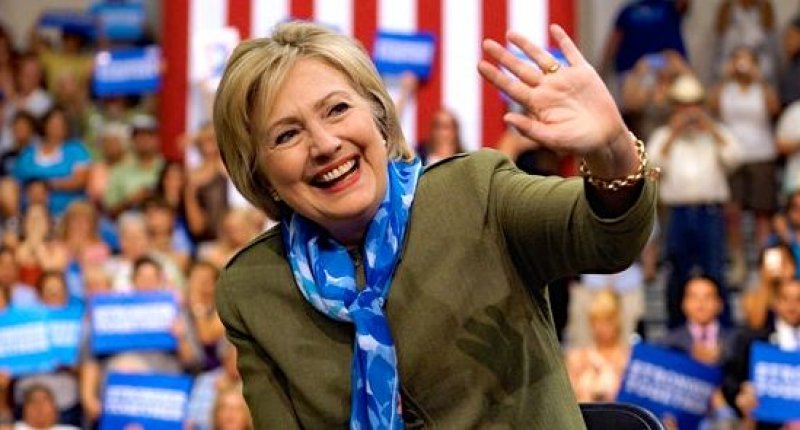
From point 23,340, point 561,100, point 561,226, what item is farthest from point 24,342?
point 561,100

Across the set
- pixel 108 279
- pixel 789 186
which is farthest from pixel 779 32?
pixel 108 279

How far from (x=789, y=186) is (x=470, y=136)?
166 centimetres

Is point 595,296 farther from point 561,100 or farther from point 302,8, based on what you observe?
point 561,100

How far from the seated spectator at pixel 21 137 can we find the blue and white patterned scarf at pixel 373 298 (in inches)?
282

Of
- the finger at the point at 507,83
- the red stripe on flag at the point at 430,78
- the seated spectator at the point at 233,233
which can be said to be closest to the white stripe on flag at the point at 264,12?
the red stripe on flag at the point at 430,78

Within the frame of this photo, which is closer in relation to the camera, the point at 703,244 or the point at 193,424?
the point at 193,424

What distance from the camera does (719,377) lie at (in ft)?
19.4

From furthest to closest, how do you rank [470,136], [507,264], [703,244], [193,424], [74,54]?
[74,54] → [470,136] → [703,244] → [193,424] → [507,264]

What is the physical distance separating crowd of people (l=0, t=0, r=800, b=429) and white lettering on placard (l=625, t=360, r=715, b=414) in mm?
97

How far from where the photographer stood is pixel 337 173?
2166 millimetres

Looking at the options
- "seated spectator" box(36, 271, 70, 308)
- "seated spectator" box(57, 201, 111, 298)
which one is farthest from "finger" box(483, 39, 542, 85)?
"seated spectator" box(57, 201, 111, 298)

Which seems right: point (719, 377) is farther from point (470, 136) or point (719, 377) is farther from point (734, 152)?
point (470, 136)

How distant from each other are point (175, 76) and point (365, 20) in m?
1.13

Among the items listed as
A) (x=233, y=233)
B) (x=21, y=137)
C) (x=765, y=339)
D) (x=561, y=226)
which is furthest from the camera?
(x=21, y=137)
